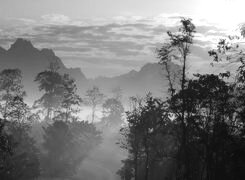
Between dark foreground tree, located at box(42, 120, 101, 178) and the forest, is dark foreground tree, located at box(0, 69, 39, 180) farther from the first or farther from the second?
dark foreground tree, located at box(42, 120, 101, 178)

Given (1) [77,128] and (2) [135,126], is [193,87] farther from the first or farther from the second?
(1) [77,128]

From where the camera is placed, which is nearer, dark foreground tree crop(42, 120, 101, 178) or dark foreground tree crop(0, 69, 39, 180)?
dark foreground tree crop(0, 69, 39, 180)

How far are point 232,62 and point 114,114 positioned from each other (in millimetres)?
107605

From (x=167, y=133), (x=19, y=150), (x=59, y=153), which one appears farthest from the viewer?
(x=59, y=153)

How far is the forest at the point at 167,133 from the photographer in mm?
30547

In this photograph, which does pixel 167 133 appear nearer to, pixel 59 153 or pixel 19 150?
pixel 19 150

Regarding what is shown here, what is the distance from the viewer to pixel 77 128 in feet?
262

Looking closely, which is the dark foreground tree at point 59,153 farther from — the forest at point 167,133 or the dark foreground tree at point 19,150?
the dark foreground tree at point 19,150

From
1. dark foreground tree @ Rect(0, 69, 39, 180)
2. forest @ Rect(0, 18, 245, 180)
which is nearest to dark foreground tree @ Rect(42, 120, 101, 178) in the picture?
forest @ Rect(0, 18, 245, 180)

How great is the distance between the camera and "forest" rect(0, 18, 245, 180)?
30.5 metres

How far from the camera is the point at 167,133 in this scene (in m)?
38.2

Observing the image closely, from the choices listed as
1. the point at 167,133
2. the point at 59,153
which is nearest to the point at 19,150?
the point at 59,153

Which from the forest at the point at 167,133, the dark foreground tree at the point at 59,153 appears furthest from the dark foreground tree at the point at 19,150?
the dark foreground tree at the point at 59,153

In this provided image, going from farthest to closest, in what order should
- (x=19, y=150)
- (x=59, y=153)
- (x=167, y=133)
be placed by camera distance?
1. (x=59, y=153)
2. (x=19, y=150)
3. (x=167, y=133)
